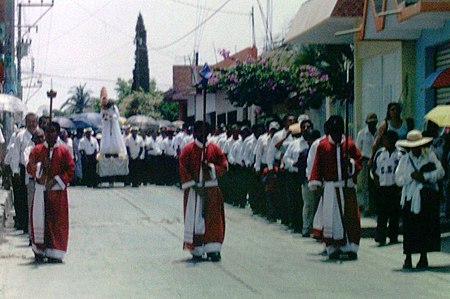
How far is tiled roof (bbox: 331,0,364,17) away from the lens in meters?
21.7

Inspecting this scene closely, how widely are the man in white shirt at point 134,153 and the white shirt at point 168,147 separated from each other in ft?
3.07

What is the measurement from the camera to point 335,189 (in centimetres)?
1436

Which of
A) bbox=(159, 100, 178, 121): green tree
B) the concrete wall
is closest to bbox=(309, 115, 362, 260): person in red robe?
the concrete wall

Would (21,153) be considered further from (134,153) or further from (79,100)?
(79,100)

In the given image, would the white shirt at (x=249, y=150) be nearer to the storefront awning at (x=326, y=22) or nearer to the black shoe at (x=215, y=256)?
the storefront awning at (x=326, y=22)

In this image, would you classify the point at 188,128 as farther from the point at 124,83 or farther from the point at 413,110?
the point at 124,83

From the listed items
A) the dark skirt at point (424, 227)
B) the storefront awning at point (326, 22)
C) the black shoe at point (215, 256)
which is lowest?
the black shoe at point (215, 256)

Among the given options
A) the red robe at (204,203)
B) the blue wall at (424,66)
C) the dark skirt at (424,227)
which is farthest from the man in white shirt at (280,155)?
the dark skirt at (424,227)

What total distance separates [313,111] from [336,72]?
3.84m

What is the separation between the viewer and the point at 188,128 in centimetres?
3256

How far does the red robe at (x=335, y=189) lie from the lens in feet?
46.7

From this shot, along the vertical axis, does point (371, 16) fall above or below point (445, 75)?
above

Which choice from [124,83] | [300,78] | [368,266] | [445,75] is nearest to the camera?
[368,266]

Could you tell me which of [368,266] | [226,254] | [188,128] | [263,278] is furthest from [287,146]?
[188,128]
